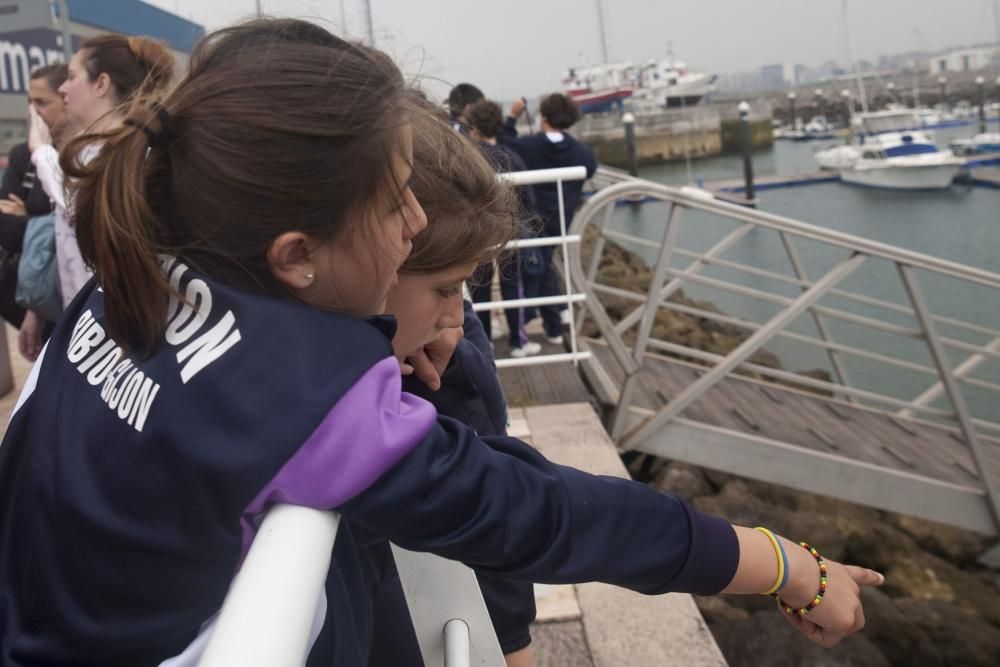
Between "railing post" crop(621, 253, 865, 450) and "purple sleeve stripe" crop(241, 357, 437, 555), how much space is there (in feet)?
12.0

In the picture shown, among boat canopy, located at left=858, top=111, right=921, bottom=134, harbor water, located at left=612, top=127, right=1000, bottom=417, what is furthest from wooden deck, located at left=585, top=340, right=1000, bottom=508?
boat canopy, located at left=858, top=111, right=921, bottom=134

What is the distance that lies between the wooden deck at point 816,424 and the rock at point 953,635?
669 mm

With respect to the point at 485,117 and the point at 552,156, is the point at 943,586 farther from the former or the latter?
the point at 485,117

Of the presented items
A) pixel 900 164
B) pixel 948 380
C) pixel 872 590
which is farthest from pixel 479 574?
pixel 900 164

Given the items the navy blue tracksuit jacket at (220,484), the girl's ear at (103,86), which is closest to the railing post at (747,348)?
the girl's ear at (103,86)

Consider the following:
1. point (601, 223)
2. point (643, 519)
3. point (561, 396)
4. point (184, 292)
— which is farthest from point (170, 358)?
point (601, 223)

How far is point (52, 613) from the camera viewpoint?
0.83 m

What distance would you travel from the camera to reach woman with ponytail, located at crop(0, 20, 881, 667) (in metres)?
0.80

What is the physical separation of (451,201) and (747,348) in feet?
10.7

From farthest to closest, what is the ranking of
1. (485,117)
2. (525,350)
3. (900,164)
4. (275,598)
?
(900,164), (525,350), (485,117), (275,598)

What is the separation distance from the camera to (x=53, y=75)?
3244mm

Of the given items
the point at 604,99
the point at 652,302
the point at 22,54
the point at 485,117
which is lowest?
the point at 652,302

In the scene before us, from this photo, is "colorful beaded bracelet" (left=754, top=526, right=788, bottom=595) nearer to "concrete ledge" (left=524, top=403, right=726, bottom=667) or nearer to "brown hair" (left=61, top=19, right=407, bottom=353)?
"brown hair" (left=61, top=19, right=407, bottom=353)

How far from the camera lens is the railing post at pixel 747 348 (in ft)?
13.9
